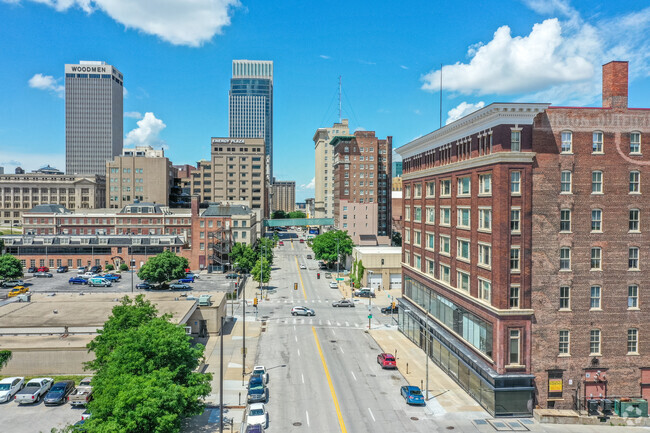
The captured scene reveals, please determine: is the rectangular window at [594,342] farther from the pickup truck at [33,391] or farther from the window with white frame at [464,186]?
the pickup truck at [33,391]

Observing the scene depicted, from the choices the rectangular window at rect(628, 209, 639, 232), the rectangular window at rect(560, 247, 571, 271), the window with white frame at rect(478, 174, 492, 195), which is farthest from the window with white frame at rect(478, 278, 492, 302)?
the rectangular window at rect(628, 209, 639, 232)

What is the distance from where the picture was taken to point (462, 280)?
45.4 metres

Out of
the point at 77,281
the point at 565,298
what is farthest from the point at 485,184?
the point at 77,281

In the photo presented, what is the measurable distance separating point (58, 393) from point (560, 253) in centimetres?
4411

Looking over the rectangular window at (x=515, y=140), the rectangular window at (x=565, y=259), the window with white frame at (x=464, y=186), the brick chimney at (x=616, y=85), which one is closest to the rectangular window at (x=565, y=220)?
the rectangular window at (x=565, y=259)

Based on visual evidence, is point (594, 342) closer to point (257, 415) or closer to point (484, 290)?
point (484, 290)

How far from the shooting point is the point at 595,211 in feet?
128

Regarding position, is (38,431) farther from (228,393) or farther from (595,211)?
(595,211)

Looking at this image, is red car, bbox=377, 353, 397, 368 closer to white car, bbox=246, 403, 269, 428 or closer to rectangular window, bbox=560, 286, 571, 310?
white car, bbox=246, 403, 269, 428

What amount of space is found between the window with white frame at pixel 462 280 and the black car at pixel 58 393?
37.4 meters

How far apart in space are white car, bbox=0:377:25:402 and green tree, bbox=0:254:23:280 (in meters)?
62.6

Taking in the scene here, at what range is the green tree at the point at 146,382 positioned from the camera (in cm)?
2633

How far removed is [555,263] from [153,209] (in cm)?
11688

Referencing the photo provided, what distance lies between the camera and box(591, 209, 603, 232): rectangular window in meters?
39.1
